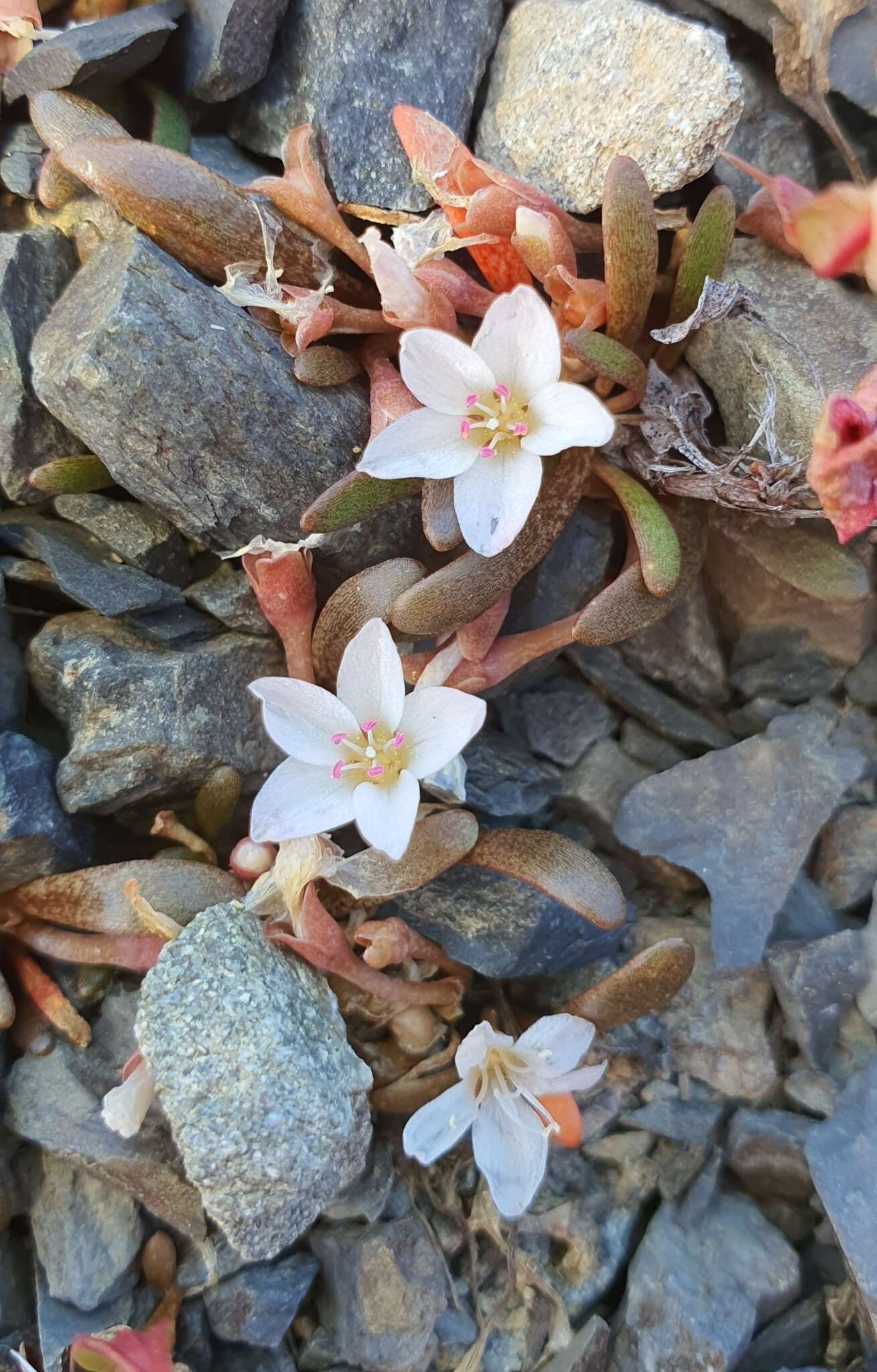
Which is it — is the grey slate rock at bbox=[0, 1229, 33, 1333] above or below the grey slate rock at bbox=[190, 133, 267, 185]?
below

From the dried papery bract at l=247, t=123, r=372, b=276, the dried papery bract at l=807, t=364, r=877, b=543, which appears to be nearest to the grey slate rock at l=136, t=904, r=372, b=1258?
the dried papery bract at l=807, t=364, r=877, b=543

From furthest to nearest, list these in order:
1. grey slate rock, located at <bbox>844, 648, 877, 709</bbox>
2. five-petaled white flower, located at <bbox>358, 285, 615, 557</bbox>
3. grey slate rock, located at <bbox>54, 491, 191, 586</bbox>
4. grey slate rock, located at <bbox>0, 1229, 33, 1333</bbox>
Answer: grey slate rock, located at <bbox>844, 648, 877, 709</bbox> → grey slate rock, located at <bbox>54, 491, 191, 586</bbox> → grey slate rock, located at <bbox>0, 1229, 33, 1333</bbox> → five-petaled white flower, located at <bbox>358, 285, 615, 557</bbox>

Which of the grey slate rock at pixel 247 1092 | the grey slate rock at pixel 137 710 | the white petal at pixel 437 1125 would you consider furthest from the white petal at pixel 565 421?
the white petal at pixel 437 1125

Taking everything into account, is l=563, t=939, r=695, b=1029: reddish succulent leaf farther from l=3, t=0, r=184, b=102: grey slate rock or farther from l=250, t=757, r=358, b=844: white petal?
l=3, t=0, r=184, b=102: grey slate rock

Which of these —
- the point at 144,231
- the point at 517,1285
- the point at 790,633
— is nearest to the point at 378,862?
the point at 517,1285

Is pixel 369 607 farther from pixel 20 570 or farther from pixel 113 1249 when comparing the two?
pixel 113 1249

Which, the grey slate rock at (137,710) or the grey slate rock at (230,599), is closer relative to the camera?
the grey slate rock at (137,710)

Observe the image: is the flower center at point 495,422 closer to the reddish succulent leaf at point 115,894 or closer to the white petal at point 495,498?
the white petal at point 495,498
